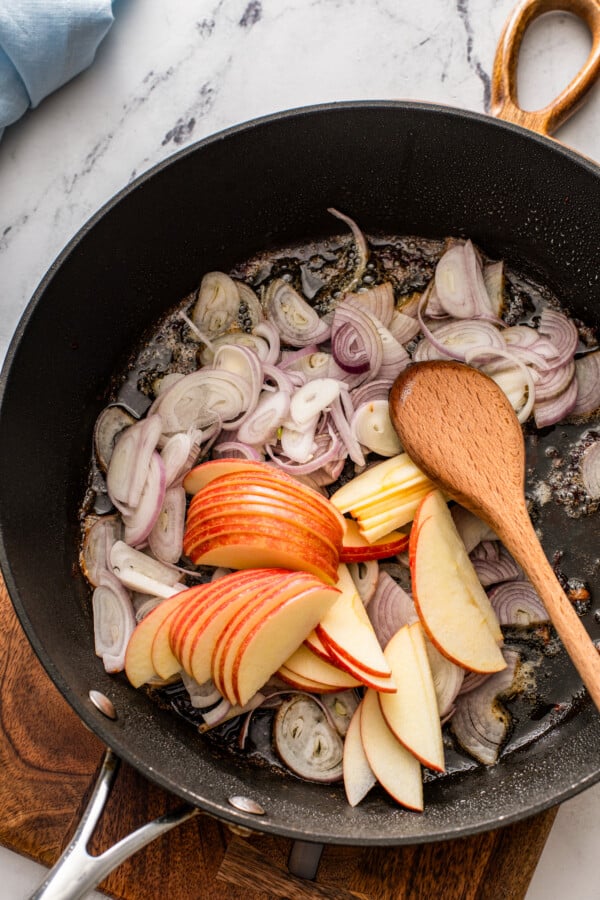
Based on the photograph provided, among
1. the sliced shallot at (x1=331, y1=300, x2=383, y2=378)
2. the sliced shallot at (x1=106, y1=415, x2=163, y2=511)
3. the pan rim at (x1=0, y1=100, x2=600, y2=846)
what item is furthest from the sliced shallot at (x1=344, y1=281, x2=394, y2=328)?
the sliced shallot at (x1=106, y1=415, x2=163, y2=511)

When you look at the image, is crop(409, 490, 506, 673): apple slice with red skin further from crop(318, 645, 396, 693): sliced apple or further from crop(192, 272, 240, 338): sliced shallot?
crop(192, 272, 240, 338): sliced shallot

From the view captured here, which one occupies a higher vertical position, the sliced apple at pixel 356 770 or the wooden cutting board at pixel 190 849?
the sliced apple at pixel 356 770

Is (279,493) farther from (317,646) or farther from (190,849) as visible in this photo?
(190,849)

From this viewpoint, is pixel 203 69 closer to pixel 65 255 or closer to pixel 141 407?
pixel 65 255

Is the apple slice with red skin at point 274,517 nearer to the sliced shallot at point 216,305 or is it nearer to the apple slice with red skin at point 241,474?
the apple slice with red skin at point 241,474

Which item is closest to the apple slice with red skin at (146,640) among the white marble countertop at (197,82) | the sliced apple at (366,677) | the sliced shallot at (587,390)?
the sliced apple at (366,677)

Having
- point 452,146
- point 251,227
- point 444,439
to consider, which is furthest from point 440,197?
point 444,439
